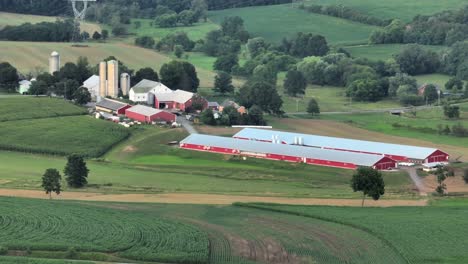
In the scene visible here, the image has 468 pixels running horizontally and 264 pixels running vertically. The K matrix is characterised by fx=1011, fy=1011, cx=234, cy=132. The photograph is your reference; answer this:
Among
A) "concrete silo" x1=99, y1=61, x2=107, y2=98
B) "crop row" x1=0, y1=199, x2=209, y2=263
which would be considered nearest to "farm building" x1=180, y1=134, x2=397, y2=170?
"concrete silo" x1=99, y1=61, x2=107, y2=98

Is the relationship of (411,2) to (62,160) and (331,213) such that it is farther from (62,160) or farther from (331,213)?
(331,213)

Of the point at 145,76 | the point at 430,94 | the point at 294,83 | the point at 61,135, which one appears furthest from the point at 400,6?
the point at 61,135

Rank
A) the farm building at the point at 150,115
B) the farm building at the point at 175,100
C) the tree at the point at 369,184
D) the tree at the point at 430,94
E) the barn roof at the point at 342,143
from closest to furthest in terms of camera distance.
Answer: the tree at the point at 369,184, the barn roof at the point at 342,143, the farm building at the point at 150,115, the farm building at the point at 175,100, the tree at the point at 430,94

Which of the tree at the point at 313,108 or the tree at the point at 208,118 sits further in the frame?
the tree at the point at 313,108

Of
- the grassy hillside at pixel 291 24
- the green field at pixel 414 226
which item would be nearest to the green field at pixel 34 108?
the green field at pixel 414 226

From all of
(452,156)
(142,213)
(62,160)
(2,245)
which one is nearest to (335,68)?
(452,156)

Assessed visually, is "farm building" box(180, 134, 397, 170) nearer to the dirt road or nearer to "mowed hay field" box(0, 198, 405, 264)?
the dirt road

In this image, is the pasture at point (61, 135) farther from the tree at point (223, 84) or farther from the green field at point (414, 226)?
the green field at point (414, 226)
